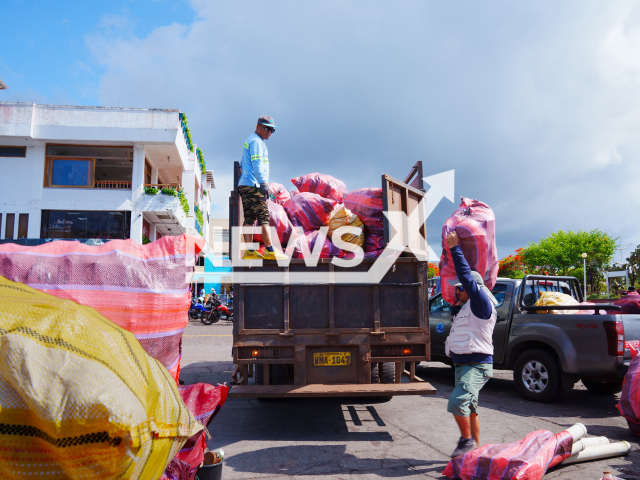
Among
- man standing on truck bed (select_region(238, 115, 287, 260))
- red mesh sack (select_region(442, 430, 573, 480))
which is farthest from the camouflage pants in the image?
red mesh sack (select_region(442, 430, 573, 480))

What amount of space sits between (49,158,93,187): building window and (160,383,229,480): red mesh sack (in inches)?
793

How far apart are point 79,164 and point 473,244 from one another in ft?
69.6

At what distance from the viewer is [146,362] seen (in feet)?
6.25

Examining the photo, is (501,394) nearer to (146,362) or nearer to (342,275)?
(342,275)

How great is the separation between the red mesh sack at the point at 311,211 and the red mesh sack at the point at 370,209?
1.15 ft

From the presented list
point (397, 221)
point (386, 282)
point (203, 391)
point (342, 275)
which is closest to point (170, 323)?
point (203, 391)

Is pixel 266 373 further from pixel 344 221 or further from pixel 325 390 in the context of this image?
pixel 344 221

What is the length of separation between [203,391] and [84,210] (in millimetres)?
19707

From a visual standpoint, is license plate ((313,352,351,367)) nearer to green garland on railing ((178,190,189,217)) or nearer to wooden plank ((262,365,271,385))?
wooden plank ((262,365,271,385))

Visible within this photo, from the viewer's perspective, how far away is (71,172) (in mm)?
20938

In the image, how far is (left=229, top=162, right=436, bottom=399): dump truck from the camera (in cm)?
451

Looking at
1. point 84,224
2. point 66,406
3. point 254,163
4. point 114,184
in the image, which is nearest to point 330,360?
point 254,163

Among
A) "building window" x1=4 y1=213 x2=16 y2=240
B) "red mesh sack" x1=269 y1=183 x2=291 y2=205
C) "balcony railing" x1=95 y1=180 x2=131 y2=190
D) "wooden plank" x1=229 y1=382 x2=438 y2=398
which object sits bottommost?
"wooden plank" x1=229 y1=382 x2=438 y2=398

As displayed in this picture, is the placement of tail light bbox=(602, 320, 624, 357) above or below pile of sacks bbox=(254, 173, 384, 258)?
below
